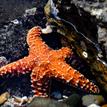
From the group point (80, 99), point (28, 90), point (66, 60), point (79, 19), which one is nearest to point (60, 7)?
point (79, 19)

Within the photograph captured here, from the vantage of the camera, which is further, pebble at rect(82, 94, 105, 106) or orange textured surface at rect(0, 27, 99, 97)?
orange textured surface at rect(0, 27, 99, 97)

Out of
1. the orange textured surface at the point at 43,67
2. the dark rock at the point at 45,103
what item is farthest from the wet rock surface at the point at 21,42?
the dark rock at the point at 45,103

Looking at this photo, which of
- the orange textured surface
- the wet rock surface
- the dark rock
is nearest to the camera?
the dark rock

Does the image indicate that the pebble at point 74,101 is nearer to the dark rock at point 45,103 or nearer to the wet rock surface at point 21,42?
the dark rock at point 45,103

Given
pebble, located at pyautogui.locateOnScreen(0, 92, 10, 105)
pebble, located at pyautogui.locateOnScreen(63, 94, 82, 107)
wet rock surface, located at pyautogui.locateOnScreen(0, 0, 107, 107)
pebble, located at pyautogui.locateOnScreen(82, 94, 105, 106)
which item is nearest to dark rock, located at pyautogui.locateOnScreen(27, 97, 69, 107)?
pebble, located at pyautogui.locateOnScreen(63, 94, 82, 107)

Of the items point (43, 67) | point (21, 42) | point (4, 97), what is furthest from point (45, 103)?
point (21, 42)

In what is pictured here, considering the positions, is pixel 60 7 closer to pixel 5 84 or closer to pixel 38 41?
pixel 38 41

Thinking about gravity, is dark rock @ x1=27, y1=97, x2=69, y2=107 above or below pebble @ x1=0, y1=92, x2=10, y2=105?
above

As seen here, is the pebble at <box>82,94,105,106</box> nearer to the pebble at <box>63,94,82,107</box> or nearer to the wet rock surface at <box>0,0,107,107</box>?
the pebble at <box>63,94,82,107</box>
